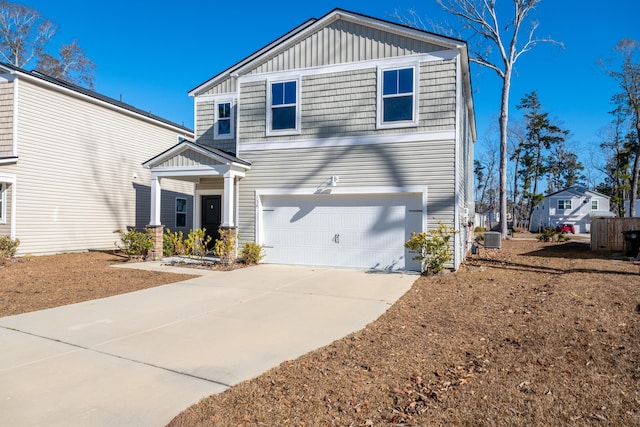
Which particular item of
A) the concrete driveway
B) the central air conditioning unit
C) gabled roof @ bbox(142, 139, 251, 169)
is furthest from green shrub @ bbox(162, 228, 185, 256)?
the central air conditioning unit

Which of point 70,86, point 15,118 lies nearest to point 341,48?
point 70,86

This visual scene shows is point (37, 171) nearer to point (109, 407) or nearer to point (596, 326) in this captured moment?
point (109, 407)

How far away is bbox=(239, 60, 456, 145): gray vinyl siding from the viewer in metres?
9.85

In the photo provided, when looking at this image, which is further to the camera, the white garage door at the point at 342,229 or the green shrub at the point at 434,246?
the white garage door at the point at 342,229

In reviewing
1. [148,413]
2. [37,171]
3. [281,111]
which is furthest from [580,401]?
[37,171]

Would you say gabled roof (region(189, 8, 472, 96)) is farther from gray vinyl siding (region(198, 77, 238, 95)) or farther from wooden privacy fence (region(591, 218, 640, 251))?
wooden privacy fence (region(591, 218, 640, 251))

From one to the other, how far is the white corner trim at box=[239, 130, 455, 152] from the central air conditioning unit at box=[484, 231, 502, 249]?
29.4 feet

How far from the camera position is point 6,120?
41.1 feet

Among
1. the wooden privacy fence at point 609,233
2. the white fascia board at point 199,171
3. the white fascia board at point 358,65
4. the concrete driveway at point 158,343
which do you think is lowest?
the concrete driveway at point 158,343

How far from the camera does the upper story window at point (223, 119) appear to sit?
1362cm

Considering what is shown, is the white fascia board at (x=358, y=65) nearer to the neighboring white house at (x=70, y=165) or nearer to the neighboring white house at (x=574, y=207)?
the neighboring white house at (x=70, y=165)

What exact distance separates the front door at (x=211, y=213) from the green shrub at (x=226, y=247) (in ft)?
10.8

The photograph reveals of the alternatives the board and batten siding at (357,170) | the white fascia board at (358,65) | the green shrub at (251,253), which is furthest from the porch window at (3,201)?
the white fascia board at (358,65)

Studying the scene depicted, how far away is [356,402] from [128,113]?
53.0ft
